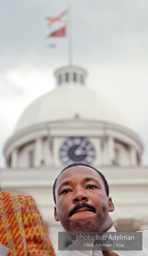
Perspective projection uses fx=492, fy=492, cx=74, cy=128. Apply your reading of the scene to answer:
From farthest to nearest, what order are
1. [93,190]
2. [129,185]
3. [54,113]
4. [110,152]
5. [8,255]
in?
[54,113]
[110,152]
[129,185]
[93,190]
[8,255]

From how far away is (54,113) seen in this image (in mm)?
26062

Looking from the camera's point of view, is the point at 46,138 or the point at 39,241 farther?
the point at 46,138

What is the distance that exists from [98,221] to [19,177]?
1515cm

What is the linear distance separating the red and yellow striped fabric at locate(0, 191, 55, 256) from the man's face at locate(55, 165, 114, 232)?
0.10 meters

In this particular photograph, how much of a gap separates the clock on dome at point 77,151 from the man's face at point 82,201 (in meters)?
20.8

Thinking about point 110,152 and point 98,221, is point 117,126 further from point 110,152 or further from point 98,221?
point 98,221

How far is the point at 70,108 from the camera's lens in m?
26.2

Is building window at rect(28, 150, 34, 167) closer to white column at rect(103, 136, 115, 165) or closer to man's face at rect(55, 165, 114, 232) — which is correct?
white column at rect(103, 136, 115, 165)

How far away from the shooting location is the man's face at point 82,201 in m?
1.86

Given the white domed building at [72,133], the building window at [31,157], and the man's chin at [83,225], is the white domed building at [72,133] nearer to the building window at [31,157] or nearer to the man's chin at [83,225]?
the building window at [31,157]

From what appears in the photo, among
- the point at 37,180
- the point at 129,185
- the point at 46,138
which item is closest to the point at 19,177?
the point at 37,180

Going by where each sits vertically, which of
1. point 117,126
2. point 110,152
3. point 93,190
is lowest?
point 93,190

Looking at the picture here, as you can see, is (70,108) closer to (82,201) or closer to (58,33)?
(58,33)

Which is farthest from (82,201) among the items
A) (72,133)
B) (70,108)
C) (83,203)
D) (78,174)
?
(70,108)
